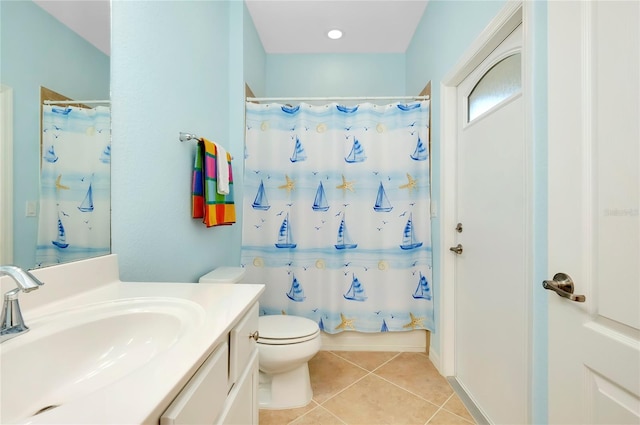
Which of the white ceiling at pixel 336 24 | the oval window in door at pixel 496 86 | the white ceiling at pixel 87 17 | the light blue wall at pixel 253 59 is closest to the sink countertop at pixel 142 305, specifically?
the white ceiling at pixel 87 17

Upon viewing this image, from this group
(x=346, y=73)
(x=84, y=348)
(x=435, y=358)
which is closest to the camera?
(x=84, y=348)

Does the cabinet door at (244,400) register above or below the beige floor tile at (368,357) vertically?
above

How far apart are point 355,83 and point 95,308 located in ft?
8.61

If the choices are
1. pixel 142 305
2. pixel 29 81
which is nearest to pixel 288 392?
pixel 142 305

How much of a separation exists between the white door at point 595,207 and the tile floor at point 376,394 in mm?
761

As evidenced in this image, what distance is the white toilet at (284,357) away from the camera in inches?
56.3

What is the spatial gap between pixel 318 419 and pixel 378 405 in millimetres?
342

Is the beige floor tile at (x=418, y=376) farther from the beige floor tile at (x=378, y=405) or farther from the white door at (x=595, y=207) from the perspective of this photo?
the white door at (x=595, y=207)

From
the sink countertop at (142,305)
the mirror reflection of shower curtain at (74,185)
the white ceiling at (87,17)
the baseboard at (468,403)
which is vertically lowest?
the baseboard at (468,403)

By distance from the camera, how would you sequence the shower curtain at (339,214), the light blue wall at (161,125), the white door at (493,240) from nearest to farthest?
the light blue wall at (161,125)
the white door at (493,240)
the shower curtain at (339,214)

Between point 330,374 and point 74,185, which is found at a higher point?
point 74,185

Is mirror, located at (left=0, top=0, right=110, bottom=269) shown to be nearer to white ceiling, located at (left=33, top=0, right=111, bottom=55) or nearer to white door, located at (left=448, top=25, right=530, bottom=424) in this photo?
white ceiling, located at (left=33, top=0, right=111, bottom=55)

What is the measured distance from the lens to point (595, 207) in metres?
0.70

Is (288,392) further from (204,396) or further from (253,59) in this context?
(253,59)
